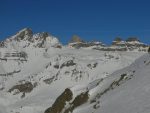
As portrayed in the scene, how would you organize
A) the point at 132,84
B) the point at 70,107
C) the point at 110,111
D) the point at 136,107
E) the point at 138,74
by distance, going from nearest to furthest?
1. the point at 136,107
2. the point at 110,111
3. the point at 132,84
4. the point at 138,74
5. the point at 70,107

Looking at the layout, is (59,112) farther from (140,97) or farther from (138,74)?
(140,97)

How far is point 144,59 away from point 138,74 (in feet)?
21.7

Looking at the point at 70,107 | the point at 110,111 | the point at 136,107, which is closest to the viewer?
the point at 136,107

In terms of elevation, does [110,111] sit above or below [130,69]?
below

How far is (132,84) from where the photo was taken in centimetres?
3341

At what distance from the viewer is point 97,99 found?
118 ft

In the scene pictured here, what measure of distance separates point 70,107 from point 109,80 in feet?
15.2

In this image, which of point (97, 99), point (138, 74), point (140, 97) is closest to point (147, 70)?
point (138, 74)

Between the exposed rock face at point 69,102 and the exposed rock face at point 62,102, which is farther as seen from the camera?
the exposed rock face at point 62,102

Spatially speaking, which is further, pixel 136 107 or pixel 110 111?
pixel 110 111

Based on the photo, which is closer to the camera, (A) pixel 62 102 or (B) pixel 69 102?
(B) pixel 69 102

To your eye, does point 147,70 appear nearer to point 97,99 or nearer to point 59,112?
point 97,99

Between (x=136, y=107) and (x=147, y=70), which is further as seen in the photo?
(x=147, y=70)

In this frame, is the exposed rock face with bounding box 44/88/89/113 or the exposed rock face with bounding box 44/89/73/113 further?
the exposed rock face with bounding box 44/89/73/113
